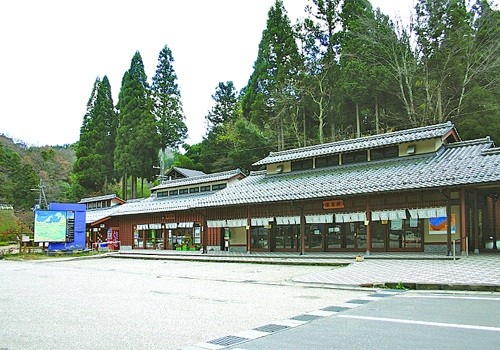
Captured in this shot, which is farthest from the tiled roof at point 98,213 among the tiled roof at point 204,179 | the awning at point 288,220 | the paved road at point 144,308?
the paved road at point 144,308

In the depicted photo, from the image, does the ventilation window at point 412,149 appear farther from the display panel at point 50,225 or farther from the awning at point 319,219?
the display panel at point 50,225

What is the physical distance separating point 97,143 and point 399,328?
46.4 metres

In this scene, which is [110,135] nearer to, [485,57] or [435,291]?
[485,57]

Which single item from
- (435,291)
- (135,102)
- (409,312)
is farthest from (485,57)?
(135,102)

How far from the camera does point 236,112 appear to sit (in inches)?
1954

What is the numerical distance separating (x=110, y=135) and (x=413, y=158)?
38.6m

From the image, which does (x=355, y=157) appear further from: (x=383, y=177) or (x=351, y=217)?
(x=351, y=217)

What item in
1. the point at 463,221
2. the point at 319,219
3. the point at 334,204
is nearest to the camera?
the point at 463,221

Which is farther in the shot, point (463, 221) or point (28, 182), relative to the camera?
point (28, 182)

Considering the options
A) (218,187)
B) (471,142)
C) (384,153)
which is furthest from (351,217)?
(218,187)

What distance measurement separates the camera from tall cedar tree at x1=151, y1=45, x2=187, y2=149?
146 feet

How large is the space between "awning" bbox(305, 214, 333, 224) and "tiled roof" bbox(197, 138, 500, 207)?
1.20m

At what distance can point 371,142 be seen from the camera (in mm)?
21688

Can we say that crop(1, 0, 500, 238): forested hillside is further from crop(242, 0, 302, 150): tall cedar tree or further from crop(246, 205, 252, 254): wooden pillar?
crop(246, 205, 252, 254): wooden pillar
